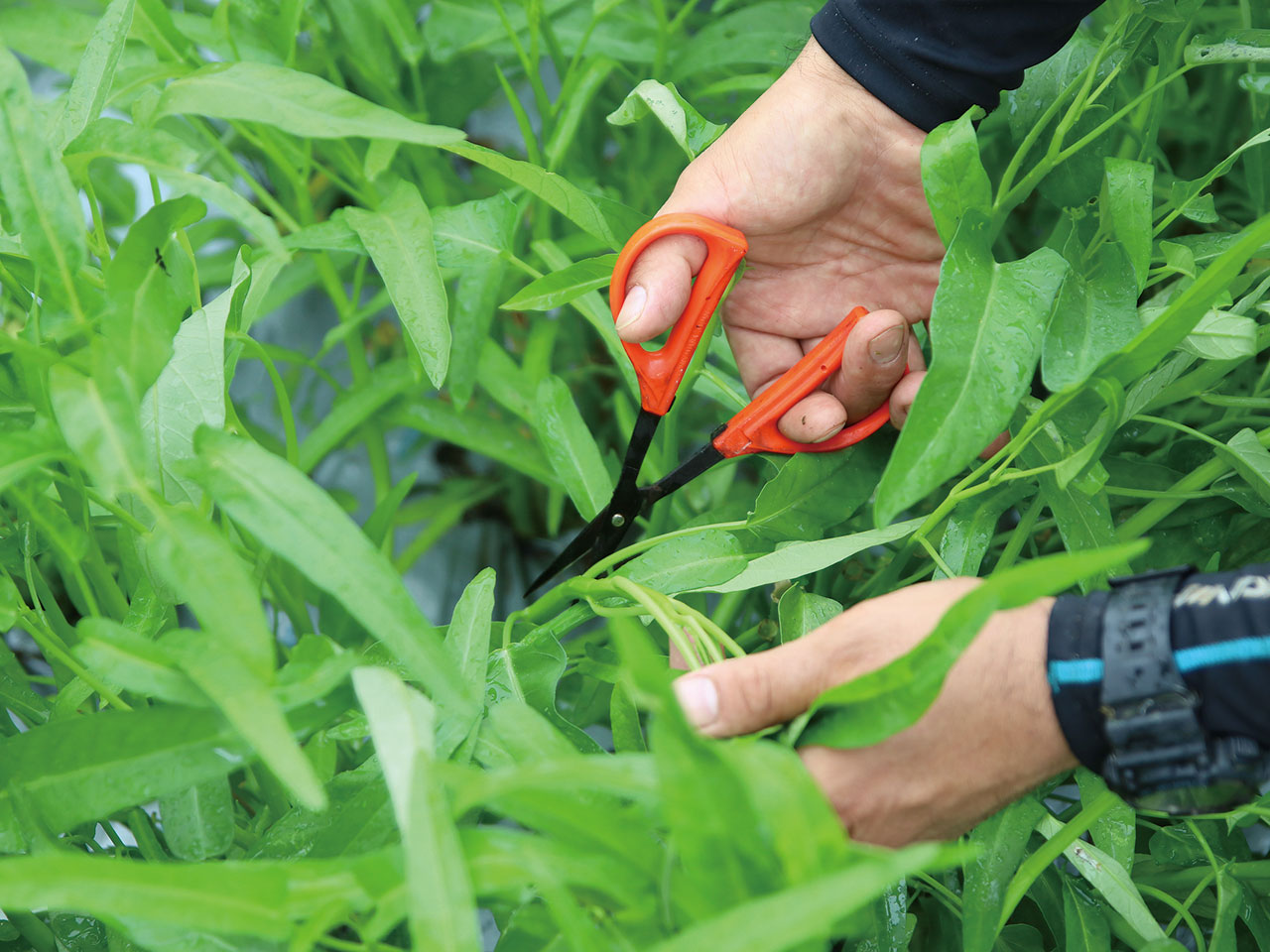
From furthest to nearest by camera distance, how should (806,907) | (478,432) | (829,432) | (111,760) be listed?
(478,432)
(829,432)
(111,760)
(806,907)

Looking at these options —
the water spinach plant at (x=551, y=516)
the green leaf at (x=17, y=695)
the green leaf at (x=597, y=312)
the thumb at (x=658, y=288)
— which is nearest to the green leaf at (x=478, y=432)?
the water spinach plant at (x=551, y=516)

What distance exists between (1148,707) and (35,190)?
458mm

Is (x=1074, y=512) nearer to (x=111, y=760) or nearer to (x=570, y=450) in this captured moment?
(x=570, y=450)

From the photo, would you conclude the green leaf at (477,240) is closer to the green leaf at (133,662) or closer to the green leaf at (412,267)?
the green leaf at (412,267)

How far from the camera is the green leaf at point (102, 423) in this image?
0.32 meters

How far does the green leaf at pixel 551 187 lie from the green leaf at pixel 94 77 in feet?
0.52

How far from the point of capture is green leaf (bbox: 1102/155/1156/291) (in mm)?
481

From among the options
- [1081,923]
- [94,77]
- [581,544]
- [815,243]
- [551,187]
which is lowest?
[1081,923]

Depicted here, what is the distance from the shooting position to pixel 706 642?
444mm

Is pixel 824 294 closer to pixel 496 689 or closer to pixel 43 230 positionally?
pixel 496 689

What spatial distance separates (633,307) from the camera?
0.55 m

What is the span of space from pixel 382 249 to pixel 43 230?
0.24 meters

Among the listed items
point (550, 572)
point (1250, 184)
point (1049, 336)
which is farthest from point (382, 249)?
point (1250, 184)

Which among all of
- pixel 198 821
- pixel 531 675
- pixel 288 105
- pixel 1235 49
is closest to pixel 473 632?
pixel 531 675
